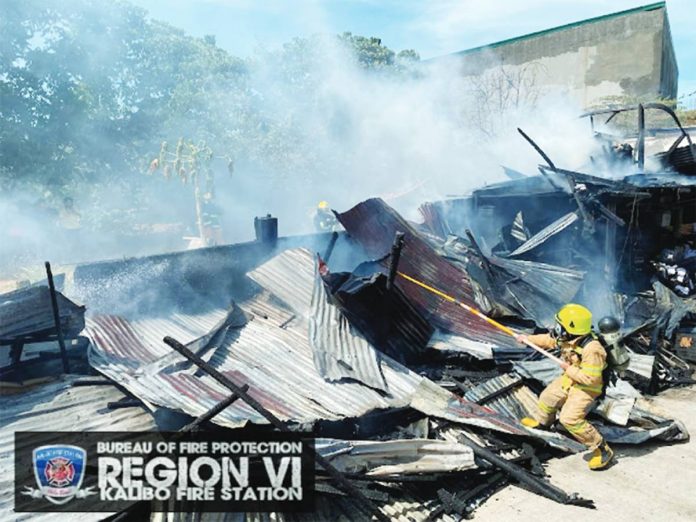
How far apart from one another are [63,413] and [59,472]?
1.16 metres

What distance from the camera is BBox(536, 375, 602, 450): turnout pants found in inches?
209

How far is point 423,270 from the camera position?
8562 millimetres

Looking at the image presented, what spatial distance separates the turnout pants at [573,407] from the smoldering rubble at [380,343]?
25cm

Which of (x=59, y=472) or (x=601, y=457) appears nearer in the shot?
(x=59, y=472)

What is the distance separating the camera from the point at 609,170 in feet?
43.2

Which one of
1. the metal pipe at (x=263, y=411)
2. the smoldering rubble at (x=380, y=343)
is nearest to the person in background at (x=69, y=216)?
the smoldering rubble at (x=380, y=343)

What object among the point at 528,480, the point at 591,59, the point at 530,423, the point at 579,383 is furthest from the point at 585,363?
the point at 591,59

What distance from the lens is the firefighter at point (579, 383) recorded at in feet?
17.2

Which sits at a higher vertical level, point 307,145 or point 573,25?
point 573,25

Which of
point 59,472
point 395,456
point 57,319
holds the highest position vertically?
point 57,319

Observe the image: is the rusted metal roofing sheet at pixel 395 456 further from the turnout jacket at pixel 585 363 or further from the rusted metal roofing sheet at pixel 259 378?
the turnout jacket at pixel 585 363

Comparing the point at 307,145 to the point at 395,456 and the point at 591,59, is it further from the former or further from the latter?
the point at 395,456

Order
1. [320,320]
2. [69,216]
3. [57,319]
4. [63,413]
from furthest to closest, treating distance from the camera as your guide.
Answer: [69,216] → [320,320] → [57,319] → [63,413]

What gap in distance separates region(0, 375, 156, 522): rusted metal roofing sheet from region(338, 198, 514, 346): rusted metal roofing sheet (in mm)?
4383
